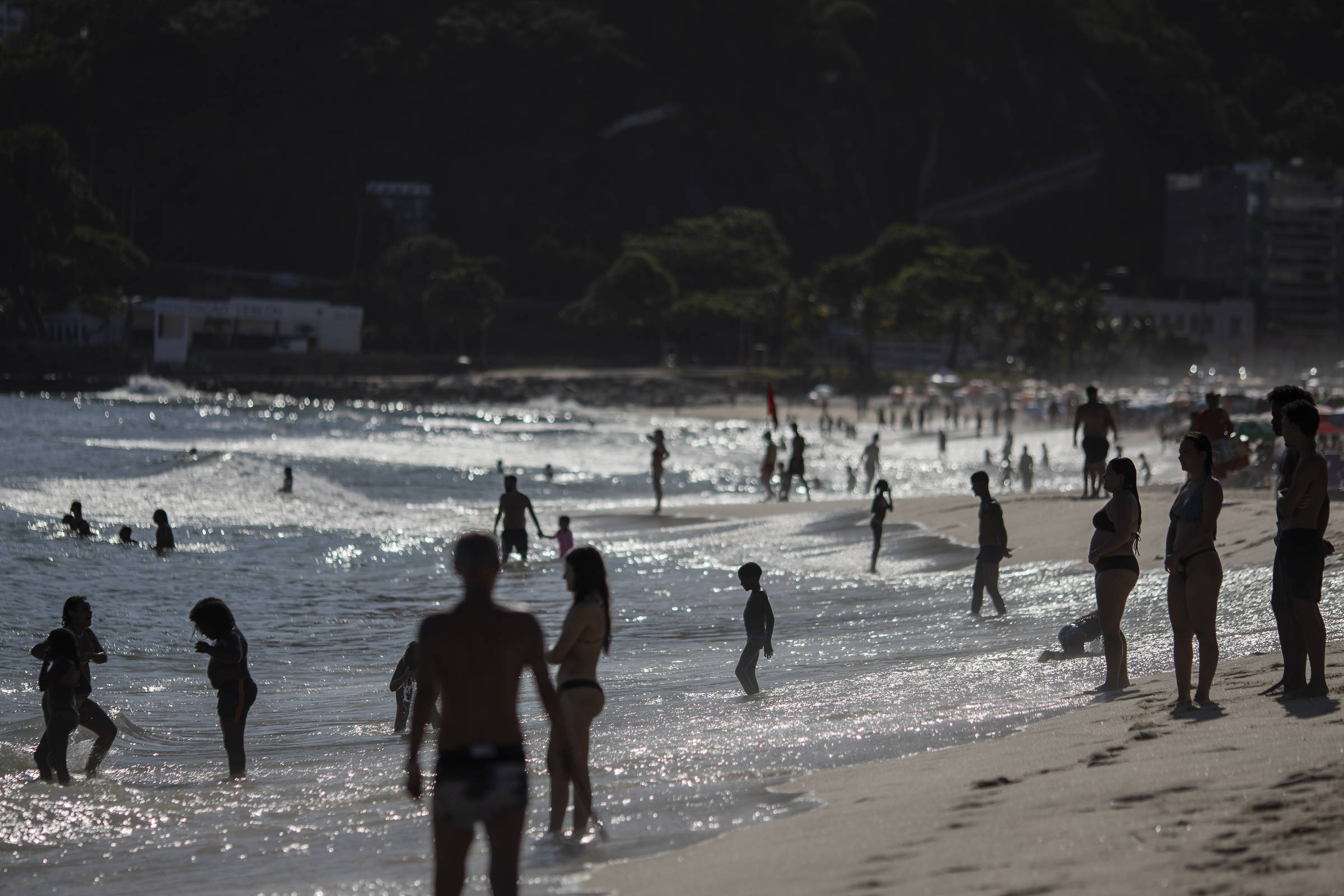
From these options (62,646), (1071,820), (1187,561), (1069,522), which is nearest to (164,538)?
(1069,522)

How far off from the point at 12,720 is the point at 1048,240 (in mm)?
141199

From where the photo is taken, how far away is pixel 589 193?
12556 centimetres

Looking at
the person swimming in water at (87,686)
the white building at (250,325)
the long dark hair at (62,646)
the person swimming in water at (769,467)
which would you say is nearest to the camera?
the long dark hair at (62,646)

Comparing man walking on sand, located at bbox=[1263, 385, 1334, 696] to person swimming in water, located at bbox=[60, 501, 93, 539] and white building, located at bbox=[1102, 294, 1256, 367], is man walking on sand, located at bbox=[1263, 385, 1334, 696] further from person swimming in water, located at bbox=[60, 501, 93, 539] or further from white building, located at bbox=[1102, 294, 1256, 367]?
white building, located at bbox=[1102, 294, 1256, 367]

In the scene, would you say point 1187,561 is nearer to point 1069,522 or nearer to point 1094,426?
point 1094,426

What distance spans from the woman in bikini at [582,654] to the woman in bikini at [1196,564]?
119 inches

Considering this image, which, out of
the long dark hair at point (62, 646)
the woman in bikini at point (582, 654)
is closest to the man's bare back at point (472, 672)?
the woman in bikini at point (582, 654)

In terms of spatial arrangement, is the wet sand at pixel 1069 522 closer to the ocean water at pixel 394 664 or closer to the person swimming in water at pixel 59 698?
the ocean water at pixel 394 664

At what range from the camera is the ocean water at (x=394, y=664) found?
6602 millimetres

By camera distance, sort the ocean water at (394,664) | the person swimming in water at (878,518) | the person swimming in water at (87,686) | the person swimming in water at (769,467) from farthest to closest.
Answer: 1. the person swimming in water at (769,467)
2. the person swimming in water at (878,518)
3. the person swimming in water at (87,686)
4. the ocean water at (394,664)

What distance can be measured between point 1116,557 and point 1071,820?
3.09m

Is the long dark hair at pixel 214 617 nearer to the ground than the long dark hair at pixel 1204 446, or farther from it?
nearer to the ground

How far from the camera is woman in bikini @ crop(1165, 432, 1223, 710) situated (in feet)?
22.8

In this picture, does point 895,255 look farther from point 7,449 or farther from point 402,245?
point 7,449
